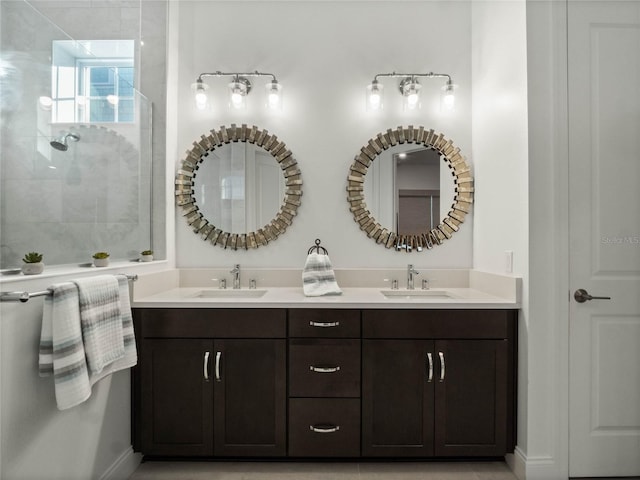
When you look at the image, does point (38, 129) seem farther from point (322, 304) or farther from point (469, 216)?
point (469, 216)

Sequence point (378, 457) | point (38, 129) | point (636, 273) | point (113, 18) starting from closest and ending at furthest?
point (38, 129) < point (636, 273) < point (378, 457) < point (113, 18)

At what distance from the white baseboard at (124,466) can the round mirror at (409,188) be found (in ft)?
5.93

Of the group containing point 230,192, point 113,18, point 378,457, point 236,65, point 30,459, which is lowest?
point 378,457

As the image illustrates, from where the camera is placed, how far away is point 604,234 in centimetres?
184

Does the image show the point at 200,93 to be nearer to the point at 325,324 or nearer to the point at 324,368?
the point at 325,324

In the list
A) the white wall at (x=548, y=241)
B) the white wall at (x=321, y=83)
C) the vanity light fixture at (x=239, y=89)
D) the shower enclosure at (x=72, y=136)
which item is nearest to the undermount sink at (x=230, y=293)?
the white wall at (x=321, y=83)

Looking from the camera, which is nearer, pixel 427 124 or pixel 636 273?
pixel 636 273

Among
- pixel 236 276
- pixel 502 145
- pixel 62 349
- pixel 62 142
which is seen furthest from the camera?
pixel 236 276

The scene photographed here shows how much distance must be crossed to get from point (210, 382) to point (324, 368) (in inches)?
23.0

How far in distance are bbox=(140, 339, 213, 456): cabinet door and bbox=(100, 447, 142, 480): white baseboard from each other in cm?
8

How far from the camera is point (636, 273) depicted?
1831 mm

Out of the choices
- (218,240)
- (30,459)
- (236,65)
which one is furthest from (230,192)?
(30,459)

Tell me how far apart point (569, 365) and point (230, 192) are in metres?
2.13

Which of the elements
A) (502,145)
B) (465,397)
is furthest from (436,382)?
(502,145)
